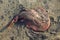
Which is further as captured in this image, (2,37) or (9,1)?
(9,1)

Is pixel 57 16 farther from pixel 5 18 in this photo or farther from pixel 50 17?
pixel 5 18

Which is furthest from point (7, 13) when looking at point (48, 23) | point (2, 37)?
point (48, 23)

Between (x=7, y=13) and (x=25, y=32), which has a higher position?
(x=7, y=13)

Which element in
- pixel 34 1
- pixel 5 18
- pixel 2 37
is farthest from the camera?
pixel 34 1

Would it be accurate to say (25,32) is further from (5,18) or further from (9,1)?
(9,1)

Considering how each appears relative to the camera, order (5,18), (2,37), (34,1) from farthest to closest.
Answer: (34,1) < (5,18) < (2,37)
